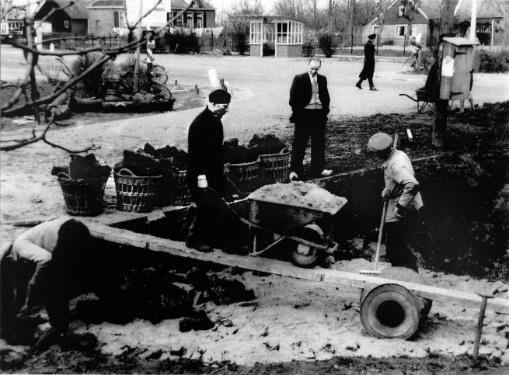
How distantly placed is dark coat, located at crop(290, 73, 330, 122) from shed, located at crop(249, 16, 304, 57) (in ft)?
104

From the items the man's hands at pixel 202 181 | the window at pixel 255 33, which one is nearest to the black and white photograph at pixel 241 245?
the man's hands at pixel 202 181

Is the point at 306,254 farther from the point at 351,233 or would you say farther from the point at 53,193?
the point at 53,193

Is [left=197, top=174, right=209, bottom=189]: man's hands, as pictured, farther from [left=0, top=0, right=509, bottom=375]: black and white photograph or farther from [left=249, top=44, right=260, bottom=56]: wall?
[left=249, top=44, right=260, bottom=56]: wall

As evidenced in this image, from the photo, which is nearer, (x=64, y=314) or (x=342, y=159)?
(x=64, y=314)

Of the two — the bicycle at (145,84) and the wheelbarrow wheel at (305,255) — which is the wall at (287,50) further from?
the wheelbarrow wheel at (305,255)

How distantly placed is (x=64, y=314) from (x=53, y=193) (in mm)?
3663

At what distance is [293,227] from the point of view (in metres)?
5.68

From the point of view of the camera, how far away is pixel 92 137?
12.0 metres

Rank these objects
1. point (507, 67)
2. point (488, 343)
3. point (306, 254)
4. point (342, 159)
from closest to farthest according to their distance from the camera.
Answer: point (488, 343) → point (306, 254) → point (342, 159) → point (507, 67)

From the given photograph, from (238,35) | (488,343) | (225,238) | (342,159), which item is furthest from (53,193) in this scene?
(238,35)

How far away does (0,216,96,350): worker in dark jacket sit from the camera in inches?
174

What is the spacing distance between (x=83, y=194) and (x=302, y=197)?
2482 mm

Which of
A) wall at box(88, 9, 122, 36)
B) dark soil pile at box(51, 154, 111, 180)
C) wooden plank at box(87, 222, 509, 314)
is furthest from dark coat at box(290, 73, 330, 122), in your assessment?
wall at box(88, 9, 122, 36)

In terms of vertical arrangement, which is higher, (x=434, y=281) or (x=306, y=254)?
(x=306, y=254)
